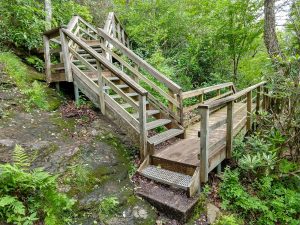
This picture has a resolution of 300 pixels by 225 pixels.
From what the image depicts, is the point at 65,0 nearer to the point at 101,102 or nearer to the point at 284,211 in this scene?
the point at 101,102

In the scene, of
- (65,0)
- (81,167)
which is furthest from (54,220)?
(65,0)

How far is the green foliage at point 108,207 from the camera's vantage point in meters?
3.34

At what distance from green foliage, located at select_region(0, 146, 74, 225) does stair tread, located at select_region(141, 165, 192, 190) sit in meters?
1.45

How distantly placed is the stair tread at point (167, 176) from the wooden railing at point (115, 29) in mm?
5620

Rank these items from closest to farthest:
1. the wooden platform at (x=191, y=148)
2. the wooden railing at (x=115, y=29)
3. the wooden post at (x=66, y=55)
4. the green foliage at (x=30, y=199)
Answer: the green foliage at (x=30, y=199)
the wooden platform at (x=191, y=148)
the wooden post at (x=66, y=55)
the wooden railing at (x=115, y=29)

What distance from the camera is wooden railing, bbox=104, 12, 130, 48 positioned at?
340 inches

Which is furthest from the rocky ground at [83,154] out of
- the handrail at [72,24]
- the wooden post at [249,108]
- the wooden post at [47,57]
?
the wooden post at [249,108]

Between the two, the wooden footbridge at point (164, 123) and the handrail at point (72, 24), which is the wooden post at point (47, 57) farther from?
the handrail at point (72, 24)

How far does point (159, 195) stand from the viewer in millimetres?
3773

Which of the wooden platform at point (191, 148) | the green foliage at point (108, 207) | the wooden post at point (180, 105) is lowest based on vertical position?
the green foliage at point (108, 207)

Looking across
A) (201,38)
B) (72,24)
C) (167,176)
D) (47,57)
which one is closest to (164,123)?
(167,176)

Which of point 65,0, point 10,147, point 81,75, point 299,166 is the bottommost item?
point 299,166

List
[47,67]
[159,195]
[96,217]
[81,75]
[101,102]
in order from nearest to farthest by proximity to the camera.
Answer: [96,217] → [159,195] → [101,102] → [81,75] → [47,67]

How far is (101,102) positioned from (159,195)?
7.74 feet
